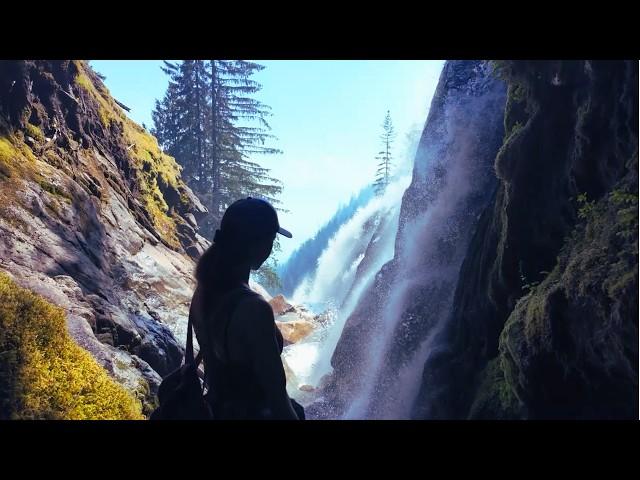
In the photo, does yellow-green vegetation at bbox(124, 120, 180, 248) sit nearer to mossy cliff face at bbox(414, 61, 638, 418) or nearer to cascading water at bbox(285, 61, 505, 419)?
cascading water at bbox(285, 61, 505, 419)

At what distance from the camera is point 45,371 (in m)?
4.71

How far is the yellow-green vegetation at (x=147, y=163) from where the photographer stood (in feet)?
44.2

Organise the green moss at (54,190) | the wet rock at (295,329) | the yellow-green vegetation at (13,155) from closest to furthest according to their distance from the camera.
Answer: 1. the yellow-green vegetation at (13,155)
2. the green moss at (54,190)
3. the wet rock at (295,329)

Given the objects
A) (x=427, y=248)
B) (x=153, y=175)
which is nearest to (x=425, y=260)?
(x=427, y=248)

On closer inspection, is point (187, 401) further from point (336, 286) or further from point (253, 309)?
point (336, 286)

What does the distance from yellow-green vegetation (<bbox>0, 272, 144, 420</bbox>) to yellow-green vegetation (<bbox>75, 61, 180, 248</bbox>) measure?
8.12 m

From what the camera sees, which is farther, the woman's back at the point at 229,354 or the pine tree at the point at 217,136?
the pine tree at the point at 217,136

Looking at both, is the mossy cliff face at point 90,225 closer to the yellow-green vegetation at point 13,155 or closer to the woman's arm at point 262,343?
the yellow-green vegetation at point 13,155

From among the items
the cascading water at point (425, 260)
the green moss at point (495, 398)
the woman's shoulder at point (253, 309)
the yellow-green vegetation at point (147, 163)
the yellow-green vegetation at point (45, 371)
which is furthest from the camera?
the yellow-green vegetation at point (147, 163)

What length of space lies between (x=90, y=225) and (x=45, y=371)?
15.5 feet

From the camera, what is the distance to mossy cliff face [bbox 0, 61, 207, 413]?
6.36m

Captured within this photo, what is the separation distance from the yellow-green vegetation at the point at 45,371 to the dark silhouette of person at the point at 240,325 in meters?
2.81

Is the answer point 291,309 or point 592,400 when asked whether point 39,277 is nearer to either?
point 592,400

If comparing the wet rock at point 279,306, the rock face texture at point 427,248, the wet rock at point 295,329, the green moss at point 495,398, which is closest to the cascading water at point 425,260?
the rock face texture at point 427,248
